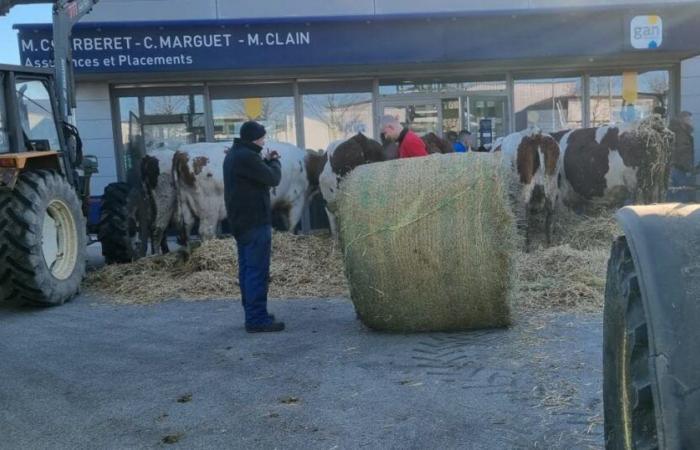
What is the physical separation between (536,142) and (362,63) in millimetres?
3771

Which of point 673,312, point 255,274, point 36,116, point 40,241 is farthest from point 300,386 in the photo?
point 36,116

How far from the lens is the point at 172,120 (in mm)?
12375

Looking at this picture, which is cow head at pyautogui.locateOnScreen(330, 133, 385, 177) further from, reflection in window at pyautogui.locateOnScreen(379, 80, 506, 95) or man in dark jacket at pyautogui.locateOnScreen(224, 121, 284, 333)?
reflection in window at pyautogui.locateOnScreen(379, 80, 506, 95)

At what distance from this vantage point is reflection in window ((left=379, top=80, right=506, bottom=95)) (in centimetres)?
1271

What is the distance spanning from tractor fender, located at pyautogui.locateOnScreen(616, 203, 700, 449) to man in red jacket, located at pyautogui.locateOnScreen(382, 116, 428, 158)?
17.4 feet

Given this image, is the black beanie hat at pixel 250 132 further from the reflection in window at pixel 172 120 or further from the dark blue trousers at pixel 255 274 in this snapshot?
the reflection in window at pixel 172 120

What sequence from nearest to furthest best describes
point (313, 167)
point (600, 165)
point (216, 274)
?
point (216, 274) → point (600, 165) → point (313, 167)

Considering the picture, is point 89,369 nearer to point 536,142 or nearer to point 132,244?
point 132,244

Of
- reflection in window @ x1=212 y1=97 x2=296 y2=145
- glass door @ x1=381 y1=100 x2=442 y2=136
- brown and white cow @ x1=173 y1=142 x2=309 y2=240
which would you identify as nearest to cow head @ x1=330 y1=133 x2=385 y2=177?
brown and white cow @ x1=173 y1=142 x2=309 y2=240

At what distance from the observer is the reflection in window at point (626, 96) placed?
516 inches

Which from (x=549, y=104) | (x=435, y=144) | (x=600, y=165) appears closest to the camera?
(x=600, y=165)

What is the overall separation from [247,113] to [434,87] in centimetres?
369

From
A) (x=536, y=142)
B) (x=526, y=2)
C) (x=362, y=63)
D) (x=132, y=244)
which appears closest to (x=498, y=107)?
(x=526, y=2)

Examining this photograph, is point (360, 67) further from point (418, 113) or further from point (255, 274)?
point (255, 274)
